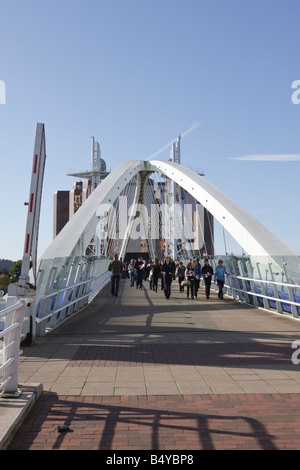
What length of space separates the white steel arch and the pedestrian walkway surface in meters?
6.03

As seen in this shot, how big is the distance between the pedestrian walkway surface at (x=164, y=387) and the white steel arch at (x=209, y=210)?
6029mm

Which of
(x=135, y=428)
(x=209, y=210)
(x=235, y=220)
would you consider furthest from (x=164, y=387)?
(x=209, y=210)

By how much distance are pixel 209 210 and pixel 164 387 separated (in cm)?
1694

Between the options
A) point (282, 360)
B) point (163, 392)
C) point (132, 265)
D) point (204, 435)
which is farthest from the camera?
point (132, 265)

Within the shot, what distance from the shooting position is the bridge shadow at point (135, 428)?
150 inches

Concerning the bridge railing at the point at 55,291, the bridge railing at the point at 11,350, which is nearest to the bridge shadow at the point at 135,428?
the bridge railing at the point at 11,350

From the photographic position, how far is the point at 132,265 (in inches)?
1049

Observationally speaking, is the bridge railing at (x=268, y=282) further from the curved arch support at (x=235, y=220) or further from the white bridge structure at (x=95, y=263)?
the curved arch support at (x=235, y=220)

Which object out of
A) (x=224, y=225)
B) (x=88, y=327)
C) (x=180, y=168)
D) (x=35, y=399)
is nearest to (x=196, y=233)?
(x=180, y=168)

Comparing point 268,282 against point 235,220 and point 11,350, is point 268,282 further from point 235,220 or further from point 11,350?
point 11,350

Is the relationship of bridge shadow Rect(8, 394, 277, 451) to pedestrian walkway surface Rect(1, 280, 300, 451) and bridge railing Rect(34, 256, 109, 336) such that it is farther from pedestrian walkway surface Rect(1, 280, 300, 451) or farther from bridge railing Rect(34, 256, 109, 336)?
bridge railing Rect(34, 256, 109, 336)

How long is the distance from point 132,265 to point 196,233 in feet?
215

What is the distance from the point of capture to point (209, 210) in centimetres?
2211
